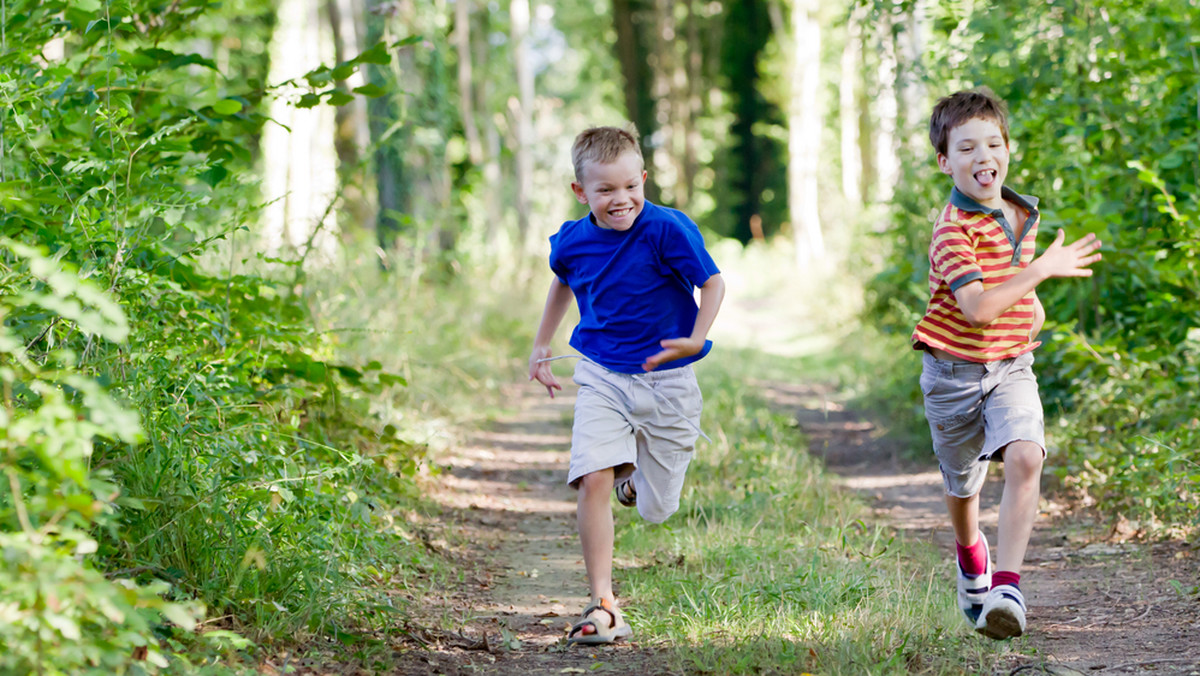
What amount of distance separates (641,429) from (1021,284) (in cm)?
147

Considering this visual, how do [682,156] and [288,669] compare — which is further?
[682,156]

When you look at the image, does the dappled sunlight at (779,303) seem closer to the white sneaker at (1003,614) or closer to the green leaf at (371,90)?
the green leaf at (371,90)

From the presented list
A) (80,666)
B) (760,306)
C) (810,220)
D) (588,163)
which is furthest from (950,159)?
(810,220)

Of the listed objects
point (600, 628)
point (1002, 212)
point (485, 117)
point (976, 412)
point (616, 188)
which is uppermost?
point (485, 117)

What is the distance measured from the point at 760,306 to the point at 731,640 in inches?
835

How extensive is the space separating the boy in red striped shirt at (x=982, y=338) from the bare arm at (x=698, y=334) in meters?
0.70

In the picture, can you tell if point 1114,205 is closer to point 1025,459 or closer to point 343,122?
point 1025,459

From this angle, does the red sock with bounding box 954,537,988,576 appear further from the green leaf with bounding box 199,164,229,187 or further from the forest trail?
the green leaf with bounding box 199,164,229,187

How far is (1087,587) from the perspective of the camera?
13.8 ft

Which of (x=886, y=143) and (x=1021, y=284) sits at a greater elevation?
(x=886, y=143)

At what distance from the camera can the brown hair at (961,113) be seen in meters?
3.51

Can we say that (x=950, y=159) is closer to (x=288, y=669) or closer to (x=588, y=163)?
(x=588, y=163)

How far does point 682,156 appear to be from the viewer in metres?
30.9

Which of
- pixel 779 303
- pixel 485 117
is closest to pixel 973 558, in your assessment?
pixel 779 303
